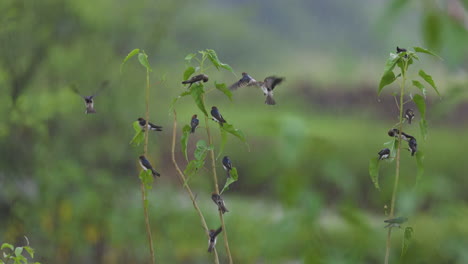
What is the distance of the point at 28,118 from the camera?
2.48 meters

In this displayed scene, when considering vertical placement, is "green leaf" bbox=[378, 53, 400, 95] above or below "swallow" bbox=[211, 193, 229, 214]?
above

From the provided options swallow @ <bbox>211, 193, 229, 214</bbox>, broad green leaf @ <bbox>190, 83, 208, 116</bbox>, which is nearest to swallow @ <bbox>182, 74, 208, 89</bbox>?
broad green leaf @ <bbox>190, 83, 208, 116</bbox>

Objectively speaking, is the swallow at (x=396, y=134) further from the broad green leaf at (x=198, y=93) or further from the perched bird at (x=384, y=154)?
the broad green leaf at (x=198, y=93)

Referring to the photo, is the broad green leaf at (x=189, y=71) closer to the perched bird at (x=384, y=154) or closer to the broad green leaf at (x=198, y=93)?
the broad green leaf at (x=198, y=93)

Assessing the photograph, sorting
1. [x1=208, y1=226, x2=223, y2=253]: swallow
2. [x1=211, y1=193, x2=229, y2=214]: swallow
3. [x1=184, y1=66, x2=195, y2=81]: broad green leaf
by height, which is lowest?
[x1=208, y1=226, x2=223, y2=253]: swallow

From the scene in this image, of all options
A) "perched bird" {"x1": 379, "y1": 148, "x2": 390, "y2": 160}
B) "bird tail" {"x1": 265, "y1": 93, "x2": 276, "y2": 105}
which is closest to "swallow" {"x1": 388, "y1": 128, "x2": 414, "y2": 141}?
"perched bird" {"x1": 379, "y1": 148, "x2": 390, "y2": 160}

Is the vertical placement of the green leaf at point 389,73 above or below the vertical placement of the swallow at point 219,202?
above

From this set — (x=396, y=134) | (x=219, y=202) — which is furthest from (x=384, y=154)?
(x=219, y=202)

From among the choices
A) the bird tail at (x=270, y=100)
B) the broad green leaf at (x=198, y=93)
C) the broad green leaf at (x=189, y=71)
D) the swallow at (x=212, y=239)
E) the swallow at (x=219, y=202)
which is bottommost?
the swallow at (x=212, y=239)

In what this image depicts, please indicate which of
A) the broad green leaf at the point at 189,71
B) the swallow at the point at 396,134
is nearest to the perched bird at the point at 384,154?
the swallow at the point at 396,134

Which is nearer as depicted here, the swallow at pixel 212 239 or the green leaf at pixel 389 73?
the green leaf at pixel 389 73

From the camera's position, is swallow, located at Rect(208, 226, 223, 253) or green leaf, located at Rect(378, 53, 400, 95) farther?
swallow, located at Rect(208, 226, 223, 253)

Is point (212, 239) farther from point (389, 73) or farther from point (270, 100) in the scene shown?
point (389, 73)

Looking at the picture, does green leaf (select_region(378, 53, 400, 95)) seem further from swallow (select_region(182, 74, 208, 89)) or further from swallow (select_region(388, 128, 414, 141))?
swallow (select_region(182, 74, 208, 89))
